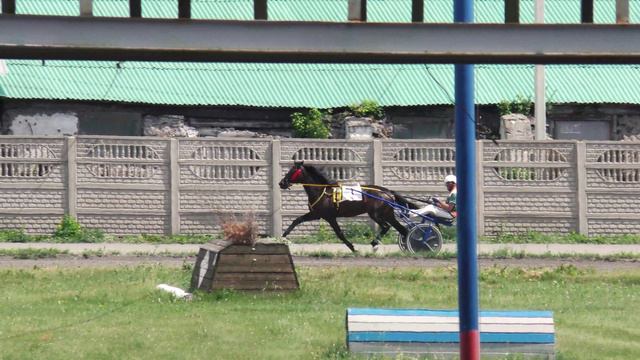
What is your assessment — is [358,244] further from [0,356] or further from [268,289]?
[0,356]

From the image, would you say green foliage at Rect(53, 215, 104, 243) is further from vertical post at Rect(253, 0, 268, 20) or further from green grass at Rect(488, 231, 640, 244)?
vertical post at Rect(253, 0, 268, 20)

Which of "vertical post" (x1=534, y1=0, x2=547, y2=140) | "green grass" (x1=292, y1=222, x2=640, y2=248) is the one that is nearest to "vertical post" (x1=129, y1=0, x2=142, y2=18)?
"green grass" (x1=292, y1=222, x2=640, y2=248)

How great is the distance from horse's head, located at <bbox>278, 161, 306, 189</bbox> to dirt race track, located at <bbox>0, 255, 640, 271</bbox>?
6.76 feet

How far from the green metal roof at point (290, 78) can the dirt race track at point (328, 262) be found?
10.1 meters

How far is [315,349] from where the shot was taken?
12.2 meters

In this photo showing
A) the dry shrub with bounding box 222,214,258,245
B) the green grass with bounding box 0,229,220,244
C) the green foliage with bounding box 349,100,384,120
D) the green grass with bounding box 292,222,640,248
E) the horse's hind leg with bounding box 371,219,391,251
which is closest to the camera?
the dry shrub with bounding box 222,214,258,245

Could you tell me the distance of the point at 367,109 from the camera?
31.4 meters

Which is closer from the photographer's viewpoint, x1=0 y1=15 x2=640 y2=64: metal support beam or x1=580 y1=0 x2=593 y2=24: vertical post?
x1=0 y1=15 x2=640 y2=64: metal support beam

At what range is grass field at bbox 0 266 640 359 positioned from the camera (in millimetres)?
12281

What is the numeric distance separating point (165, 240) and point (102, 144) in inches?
90.5

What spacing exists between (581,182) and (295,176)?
6255 millimetres

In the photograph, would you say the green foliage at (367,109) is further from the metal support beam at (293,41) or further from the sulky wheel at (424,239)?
the metal support beam at (293,41)

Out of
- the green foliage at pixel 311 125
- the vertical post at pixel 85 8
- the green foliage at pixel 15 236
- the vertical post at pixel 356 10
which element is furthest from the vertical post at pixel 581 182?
the vertical post at pixel 85 8

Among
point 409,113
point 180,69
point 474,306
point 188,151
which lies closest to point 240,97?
point 180,69
